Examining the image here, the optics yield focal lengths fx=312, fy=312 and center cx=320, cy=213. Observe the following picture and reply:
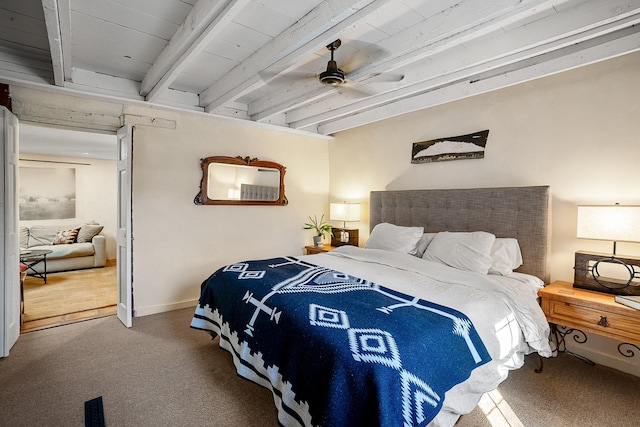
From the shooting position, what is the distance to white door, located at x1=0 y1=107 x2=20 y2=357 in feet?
8.61

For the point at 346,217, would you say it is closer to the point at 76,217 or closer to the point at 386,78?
the point at 386,78

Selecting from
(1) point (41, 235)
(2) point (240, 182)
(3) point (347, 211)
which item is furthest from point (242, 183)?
(1) point (41, 235)

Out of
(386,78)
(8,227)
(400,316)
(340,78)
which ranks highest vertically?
(386,78)

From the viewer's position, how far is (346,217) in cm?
431

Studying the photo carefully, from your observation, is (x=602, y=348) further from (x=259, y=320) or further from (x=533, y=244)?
(x=259, y=320)

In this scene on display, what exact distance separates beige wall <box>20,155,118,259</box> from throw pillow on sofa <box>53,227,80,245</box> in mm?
539

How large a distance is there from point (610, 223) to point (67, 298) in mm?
5855

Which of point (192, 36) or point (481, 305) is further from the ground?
point (192, 36)

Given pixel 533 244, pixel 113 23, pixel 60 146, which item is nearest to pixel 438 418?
pixel 533 244

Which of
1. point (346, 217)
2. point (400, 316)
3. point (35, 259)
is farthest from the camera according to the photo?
point (35, 259)

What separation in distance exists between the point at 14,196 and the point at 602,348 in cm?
527

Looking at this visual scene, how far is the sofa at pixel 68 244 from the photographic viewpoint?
5.59 meters

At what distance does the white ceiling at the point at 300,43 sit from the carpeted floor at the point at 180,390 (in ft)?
7.72

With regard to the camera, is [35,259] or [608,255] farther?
[35,259]
